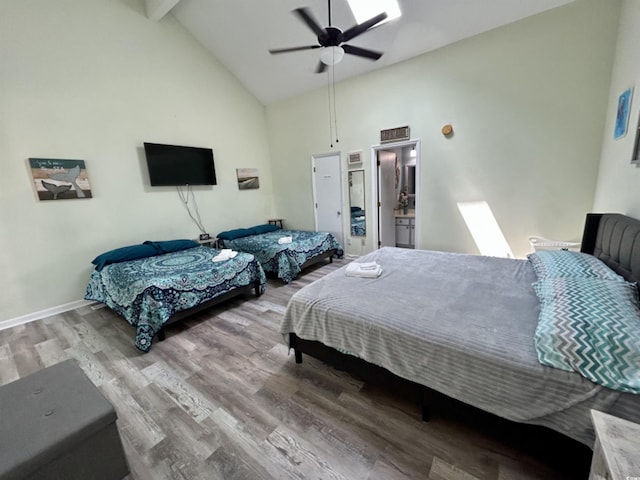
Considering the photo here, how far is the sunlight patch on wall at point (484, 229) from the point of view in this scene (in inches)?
140

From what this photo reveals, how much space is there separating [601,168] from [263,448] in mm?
4096

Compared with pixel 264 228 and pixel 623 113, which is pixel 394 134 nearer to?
pixel 623 113

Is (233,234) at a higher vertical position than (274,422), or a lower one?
higher

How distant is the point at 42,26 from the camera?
9.82ft

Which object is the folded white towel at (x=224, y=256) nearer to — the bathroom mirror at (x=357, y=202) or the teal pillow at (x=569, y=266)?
the bathroom mirror at (x=357, y=202)

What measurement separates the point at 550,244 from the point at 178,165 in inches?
207

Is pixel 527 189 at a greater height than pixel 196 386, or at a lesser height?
greater

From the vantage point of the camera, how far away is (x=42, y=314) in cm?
318

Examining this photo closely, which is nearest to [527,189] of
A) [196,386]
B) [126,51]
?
[196,386]

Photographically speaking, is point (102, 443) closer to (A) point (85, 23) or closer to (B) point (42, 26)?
(B) point (42, 26)

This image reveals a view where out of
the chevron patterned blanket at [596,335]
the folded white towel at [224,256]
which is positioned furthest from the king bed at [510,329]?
the folded white towel at [224,256]

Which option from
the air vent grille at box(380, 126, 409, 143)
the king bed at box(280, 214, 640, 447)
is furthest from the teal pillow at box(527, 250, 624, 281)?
the air vent grille at box(380, 126, 409, 143)

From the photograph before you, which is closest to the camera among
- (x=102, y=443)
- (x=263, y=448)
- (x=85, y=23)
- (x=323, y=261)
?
(x=102, y=443)

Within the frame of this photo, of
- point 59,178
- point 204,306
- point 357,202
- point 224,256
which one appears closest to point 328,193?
point 357,202
